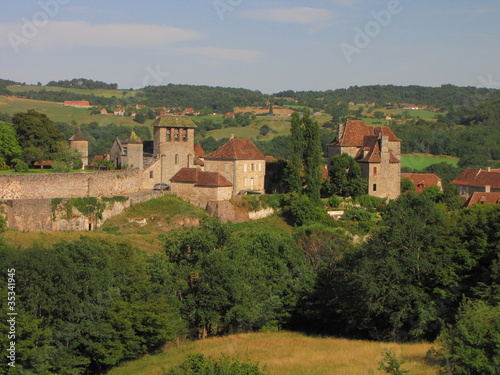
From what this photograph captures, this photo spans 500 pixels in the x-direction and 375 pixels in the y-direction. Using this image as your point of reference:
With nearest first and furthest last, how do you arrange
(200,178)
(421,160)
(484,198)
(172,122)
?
(200,178), (172,122), (484,198), (421,160)

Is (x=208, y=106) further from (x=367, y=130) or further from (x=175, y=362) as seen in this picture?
(x=175, y=362)

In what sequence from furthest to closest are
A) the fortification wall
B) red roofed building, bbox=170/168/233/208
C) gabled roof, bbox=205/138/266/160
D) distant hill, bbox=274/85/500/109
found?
1. distant hill, bbox=274/85/500/109
2. gabled roof, bbox=205/138/266/160
3. red roofed building, bbox=170/168/233/208
4. the fortification wall

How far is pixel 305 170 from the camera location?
157ft

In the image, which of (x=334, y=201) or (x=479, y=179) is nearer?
(x=334, y=201)

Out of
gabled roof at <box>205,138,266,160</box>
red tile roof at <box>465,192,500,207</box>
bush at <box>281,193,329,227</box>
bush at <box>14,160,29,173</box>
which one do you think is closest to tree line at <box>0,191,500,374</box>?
bush at <box>281,193,329,227</box>

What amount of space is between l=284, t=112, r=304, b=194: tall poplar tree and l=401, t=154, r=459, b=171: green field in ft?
143

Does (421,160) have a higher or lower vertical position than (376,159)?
lower

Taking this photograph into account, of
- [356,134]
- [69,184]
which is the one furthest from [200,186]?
[356,134]

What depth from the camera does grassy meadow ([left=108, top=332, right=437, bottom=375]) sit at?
68.6 feet

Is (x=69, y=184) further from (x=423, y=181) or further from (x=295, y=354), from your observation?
(x=423, y=181)

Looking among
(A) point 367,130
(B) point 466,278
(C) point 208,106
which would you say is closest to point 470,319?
(B) point 466,278

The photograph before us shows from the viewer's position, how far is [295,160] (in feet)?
155

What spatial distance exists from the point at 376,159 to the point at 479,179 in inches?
735

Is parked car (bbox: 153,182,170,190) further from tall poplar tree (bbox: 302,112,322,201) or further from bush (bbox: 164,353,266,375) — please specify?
bush (bbox: 164,353,266,375)
